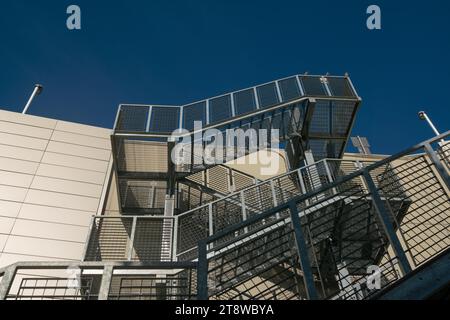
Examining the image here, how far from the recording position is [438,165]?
15.0ft

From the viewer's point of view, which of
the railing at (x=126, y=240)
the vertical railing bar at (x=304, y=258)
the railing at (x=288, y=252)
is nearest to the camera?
the vertical railing bar at (x=304, y=258)

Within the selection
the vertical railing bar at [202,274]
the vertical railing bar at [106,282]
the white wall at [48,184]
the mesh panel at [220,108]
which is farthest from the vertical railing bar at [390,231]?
the white wall at [48,184]

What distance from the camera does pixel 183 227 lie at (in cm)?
955

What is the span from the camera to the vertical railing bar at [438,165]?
14.1 ft

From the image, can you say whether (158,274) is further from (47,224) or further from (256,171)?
(256,171)

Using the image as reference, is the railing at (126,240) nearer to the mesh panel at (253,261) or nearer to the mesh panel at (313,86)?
the mesh panel at (253,261)

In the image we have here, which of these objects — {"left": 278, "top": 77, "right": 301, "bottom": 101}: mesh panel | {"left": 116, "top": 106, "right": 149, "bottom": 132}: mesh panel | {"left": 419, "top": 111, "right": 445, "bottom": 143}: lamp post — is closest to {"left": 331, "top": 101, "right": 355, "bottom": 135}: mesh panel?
{"left": 278, "top": 77, "right": 301, "bottom": 101}: mesh panel

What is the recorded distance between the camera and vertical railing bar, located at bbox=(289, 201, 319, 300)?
11.0 ft

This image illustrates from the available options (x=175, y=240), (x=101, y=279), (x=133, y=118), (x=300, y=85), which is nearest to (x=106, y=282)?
(x=101, y=279)

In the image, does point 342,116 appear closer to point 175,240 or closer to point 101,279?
→ point 175,240

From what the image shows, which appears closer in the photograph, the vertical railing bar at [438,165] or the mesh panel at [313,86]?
the vertical railing bar at [438,165]

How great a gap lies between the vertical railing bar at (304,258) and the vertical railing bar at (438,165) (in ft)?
5.94
